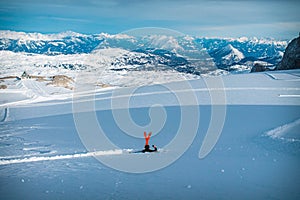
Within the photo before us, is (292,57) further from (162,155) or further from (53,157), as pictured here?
(53,157)

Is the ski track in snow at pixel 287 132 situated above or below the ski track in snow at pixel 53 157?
above

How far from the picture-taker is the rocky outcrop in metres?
50.2

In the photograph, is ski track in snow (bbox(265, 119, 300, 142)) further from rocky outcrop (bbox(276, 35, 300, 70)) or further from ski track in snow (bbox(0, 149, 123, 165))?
rocky outcrop (bbox(276, 35, 300, 70))

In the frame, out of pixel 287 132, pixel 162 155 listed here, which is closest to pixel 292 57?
pixel 287 132

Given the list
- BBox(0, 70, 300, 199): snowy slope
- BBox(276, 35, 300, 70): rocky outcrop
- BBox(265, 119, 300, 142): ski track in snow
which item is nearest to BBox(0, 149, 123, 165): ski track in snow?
BBox(0, 70, 300, 199): snowy slope

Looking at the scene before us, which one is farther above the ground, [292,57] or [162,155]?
[292,57]

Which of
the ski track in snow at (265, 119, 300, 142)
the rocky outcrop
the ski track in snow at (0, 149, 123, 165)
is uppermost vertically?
the rocky outcrop

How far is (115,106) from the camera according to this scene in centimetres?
2377

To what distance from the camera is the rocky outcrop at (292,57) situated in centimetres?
5023

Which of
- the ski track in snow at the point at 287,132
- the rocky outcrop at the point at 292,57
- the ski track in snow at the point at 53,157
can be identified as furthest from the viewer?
the rocky outcrop at the point at 292,57

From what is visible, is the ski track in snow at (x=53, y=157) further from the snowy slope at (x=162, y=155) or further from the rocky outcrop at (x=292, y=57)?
the rocky outcrop at (x=292, y=57)

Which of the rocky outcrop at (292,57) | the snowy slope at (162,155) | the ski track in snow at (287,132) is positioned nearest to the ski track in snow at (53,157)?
the snowy slope at (162,155)

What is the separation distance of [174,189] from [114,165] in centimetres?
288

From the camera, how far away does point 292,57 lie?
170 ft
